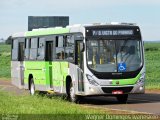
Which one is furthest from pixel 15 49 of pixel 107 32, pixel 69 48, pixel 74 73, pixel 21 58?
pixel 107 32

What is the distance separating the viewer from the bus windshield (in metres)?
23.0

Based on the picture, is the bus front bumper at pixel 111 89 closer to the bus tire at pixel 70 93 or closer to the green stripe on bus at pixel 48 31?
the bus tire at pixel 70 93

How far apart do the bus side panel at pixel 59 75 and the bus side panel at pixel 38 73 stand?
985mm

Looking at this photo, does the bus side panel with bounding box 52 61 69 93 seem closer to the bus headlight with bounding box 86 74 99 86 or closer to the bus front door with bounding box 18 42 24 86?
the bus headlight with bounding box 86 74 99 86

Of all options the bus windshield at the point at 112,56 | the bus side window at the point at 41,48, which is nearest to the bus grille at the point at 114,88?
the bus windshield at the point at 112,56

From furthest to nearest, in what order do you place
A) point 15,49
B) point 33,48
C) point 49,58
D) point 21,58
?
point 15,49
point 21,58
point 33,48
point 49,58

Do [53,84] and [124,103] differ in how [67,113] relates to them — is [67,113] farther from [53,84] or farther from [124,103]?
[53,84]

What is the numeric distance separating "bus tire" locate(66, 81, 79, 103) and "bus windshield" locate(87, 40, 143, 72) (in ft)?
5.54

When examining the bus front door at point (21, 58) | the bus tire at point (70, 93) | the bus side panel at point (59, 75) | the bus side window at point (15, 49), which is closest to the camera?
the bus tire at point (70, 93)

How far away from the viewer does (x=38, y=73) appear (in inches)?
1129

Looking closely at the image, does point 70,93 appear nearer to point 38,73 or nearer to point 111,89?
point 111,89

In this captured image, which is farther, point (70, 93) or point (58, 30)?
point (58, 30)

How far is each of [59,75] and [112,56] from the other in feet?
11.4

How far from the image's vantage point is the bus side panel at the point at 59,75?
2516cm
